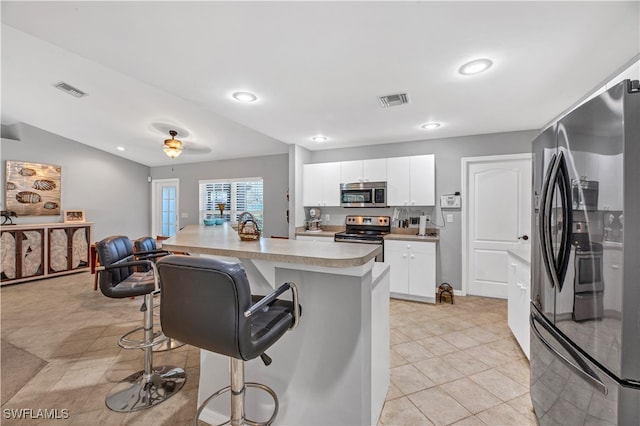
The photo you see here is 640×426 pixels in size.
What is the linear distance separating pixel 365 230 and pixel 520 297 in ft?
8.01

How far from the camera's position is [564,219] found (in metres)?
1.30

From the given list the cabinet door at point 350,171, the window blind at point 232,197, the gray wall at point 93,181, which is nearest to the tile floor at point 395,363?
the cabinet door at point 350,171

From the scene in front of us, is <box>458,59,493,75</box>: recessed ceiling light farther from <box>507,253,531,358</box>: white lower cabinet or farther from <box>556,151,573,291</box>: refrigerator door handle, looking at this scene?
<box>507,253,531,358</box>: white lower cabinet

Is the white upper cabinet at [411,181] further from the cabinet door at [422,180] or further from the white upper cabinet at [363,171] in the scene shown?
the white upper cabinet at [363,171]

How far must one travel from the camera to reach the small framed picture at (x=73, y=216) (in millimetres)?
5691

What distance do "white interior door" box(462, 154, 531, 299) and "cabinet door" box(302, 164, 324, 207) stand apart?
85.8 inches

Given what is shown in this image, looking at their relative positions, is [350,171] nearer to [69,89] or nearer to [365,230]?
[365,230]

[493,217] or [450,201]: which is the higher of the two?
[450,201]

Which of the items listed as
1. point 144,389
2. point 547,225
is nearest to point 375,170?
point 547,225

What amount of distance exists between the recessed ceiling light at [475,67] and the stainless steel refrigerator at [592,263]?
903 millimetres

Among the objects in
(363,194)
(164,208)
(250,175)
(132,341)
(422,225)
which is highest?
(250,175)

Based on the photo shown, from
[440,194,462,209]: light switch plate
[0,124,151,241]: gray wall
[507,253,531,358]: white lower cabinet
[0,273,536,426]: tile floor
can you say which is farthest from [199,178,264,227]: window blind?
[507,253,531,358]: white lower cabinet

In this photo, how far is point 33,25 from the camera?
1773 millimetres

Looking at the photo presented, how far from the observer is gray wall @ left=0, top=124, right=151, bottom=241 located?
528 cm
